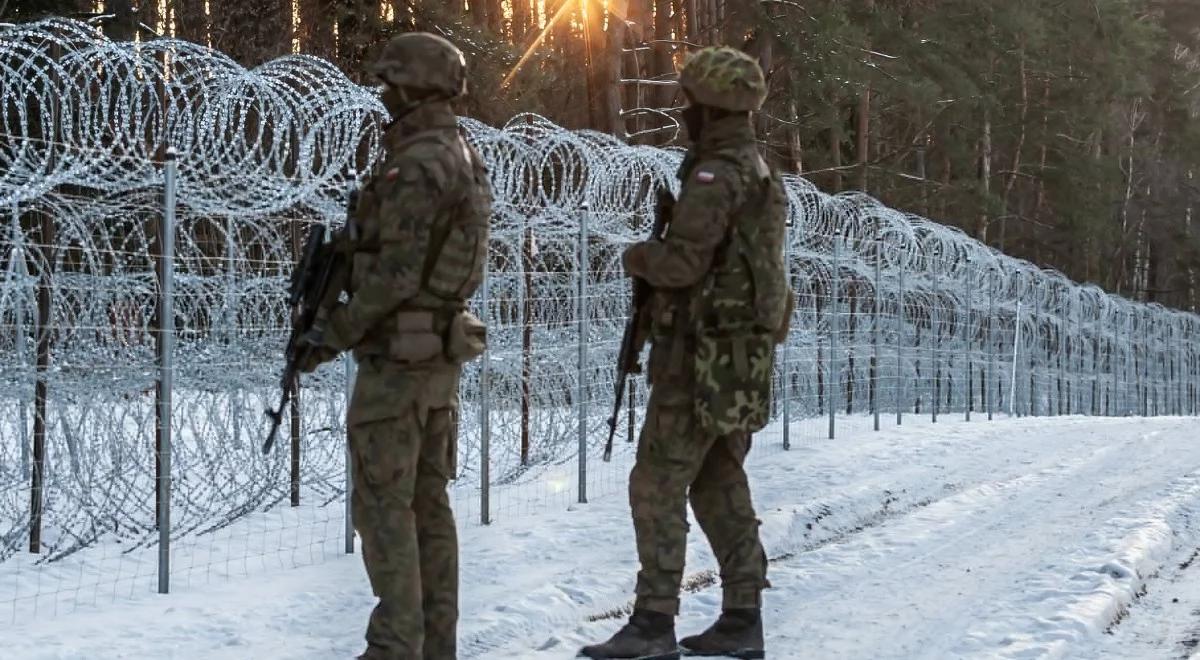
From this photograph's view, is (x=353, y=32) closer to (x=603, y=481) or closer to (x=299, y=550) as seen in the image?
(x=603, y=481)

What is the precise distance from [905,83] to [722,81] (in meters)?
20.4

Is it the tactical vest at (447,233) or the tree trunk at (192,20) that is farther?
the tree trunk at (192,20)

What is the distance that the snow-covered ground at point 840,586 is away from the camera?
17.8 feet

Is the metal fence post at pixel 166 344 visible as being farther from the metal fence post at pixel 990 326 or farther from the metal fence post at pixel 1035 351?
the metal fence post at pixel 1035 351

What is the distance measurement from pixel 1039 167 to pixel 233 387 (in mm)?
36358

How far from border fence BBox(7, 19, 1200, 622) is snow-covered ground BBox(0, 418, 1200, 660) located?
0.59 metres

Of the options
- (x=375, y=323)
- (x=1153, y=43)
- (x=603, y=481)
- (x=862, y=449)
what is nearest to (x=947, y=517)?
(x=603, y=481)

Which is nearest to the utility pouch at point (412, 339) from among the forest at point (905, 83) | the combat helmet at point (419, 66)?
the combat helmet at point (419, 66)

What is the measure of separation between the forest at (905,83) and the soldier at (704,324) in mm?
10181

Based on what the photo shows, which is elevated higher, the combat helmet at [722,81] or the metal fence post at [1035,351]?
the combat helmet at [722,81]

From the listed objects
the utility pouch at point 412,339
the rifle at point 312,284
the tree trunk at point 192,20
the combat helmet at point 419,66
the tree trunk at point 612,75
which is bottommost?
the utility pouch at point 412,339

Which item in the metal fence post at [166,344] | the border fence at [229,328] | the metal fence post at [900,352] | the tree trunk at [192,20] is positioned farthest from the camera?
the tree trunk at [192,20]

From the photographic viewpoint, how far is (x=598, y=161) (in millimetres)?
9977

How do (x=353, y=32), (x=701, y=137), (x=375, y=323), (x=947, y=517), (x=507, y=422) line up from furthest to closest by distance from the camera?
(x=353, y=32), (x=507, y=422), (x=947, y=517), (x=701, y=137), (x=375, y=323)
